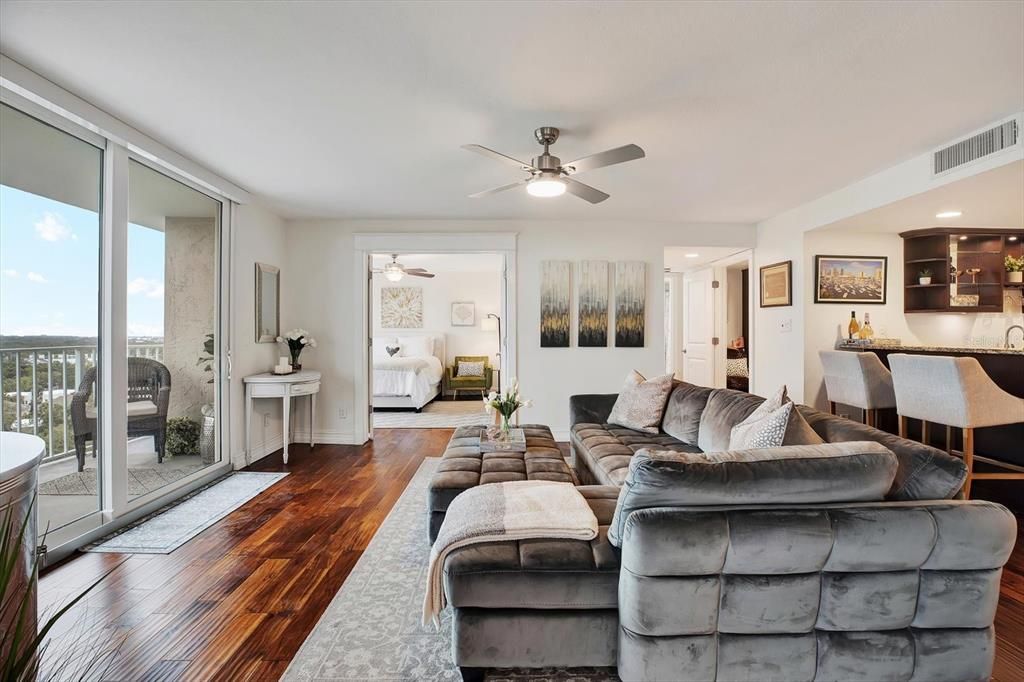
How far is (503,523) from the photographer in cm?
169

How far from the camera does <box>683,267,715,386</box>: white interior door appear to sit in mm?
7066

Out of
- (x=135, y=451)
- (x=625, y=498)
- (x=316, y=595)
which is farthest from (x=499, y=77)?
(x=135, y=451)

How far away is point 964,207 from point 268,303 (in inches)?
245

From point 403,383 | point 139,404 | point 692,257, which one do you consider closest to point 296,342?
point 139,404

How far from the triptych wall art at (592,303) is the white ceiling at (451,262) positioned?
2.61 meters

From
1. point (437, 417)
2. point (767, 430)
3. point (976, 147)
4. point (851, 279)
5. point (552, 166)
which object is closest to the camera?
point (767, 430)

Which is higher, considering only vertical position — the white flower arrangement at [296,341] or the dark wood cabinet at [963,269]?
the dark wood cabinet at [963,269]

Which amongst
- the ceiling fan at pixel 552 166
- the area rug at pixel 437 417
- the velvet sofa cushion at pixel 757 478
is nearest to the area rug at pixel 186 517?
the area rug at pixel 437 417

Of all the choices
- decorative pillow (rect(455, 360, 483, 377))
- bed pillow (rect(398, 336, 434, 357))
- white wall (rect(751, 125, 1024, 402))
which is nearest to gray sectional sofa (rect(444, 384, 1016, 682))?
white wall (rect(751, 125, 1024, 402))

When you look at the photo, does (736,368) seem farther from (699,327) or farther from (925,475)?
(925,475)

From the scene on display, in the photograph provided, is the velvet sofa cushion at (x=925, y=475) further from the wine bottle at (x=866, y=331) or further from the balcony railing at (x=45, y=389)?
the balcony railing at (x=45, y=389)

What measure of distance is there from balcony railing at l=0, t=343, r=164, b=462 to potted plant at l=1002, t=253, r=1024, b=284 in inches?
307

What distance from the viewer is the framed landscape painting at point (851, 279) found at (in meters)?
4.68

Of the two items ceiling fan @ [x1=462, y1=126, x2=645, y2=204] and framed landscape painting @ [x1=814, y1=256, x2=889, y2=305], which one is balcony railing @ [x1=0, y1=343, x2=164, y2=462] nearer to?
ceiling fan @ [x1=462, y1=126, x2=645, y2=204]
